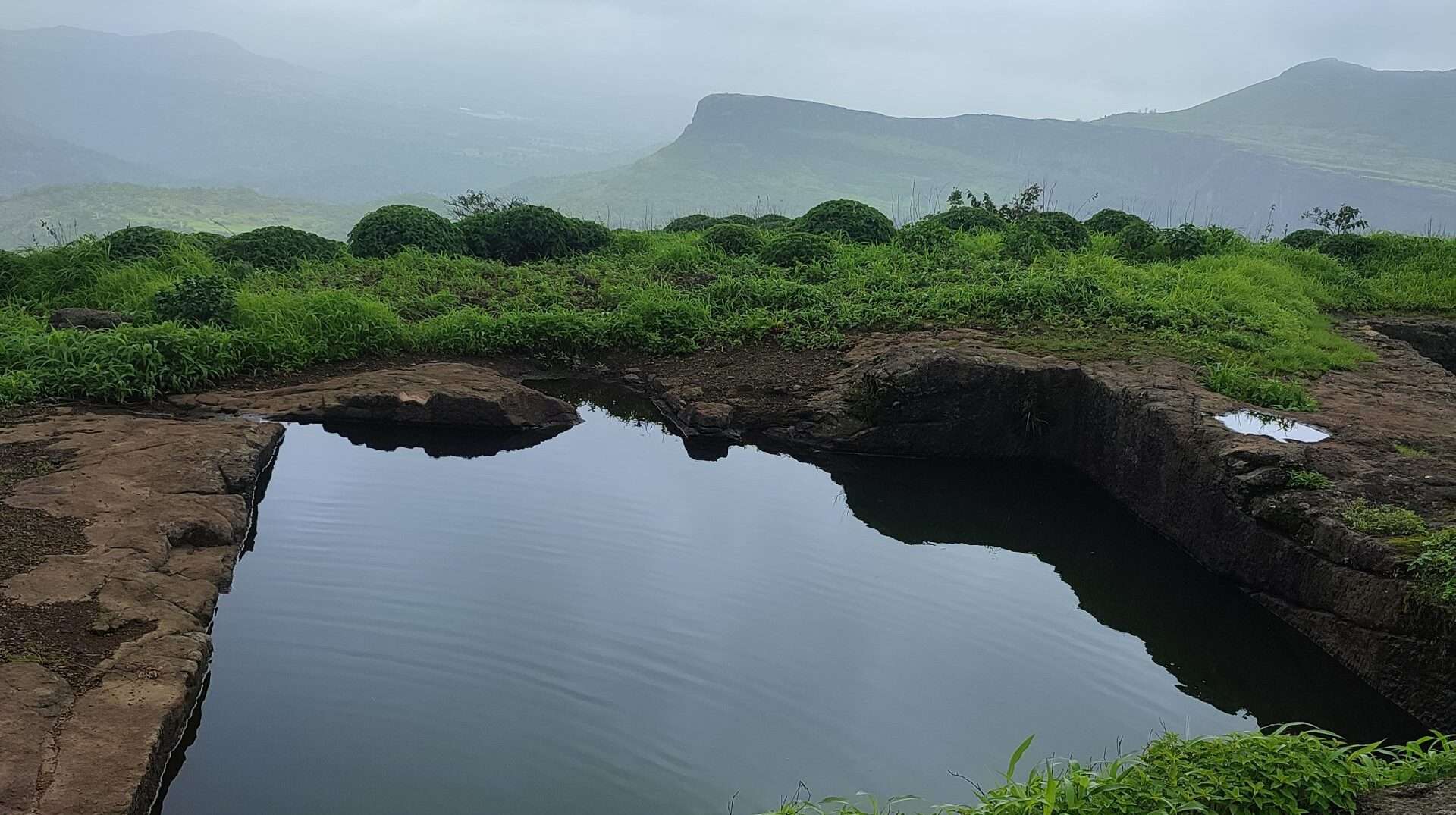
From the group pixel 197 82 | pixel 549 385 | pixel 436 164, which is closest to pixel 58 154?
pixel 436 164

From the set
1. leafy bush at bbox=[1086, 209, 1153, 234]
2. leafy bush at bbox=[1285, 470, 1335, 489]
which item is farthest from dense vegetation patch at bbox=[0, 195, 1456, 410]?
leafy bush at bbox=[1285, 470, 1335, 489]

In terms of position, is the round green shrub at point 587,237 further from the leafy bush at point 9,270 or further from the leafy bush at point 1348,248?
the leafy bush at point 1348,248

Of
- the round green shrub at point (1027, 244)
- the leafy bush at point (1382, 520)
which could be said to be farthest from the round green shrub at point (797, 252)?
the leafy bush at point (1382, 520)

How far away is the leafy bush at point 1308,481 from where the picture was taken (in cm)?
561

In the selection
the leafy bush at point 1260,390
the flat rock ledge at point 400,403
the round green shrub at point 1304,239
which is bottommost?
the flat rock ledge at point 400,403

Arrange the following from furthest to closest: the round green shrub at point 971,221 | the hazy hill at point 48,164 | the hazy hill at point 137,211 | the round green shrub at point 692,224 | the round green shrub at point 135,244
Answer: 1. the hazy hill at point 48,164
2. the hazy hill at point 137,211
3. the round green shrub at point 692,224
4. the round green shrub at point 971,221
5. the round green shrub at point 135,244

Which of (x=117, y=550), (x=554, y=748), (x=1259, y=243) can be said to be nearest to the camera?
(x=554, y=748)

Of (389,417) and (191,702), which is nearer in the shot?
(191,702)

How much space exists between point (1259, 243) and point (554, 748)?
13.5m

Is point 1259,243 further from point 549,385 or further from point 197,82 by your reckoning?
point 197,82

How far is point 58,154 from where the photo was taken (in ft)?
310

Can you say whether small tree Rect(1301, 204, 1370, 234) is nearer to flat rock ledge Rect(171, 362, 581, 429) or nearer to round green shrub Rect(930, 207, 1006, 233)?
round green shrub Rect(930, 207, 1006, 233)

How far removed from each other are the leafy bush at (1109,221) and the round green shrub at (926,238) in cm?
235

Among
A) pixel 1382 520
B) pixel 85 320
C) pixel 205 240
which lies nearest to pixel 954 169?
pixel 205 240
